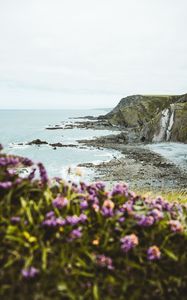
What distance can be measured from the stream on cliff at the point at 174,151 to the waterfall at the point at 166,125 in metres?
4.13

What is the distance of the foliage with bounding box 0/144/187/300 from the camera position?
144 inches

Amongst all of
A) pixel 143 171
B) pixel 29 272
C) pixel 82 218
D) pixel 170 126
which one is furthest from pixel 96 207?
pixel 170 126

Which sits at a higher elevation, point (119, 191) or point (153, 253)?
point (119, 191)

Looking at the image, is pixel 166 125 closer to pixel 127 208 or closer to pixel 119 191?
pixel 119 191

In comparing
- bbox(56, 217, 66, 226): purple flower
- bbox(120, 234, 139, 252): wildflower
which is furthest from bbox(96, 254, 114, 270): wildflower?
bbox(56, 217, 66, 226): purple flower

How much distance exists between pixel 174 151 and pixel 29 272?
6920cm

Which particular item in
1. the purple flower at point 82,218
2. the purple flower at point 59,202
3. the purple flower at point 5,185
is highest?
the purple flower at point 5,185

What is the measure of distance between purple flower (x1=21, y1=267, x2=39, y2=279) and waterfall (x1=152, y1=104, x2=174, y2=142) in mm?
84270

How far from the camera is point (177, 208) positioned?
5633 millimetres

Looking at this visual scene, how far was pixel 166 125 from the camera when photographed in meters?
87.6

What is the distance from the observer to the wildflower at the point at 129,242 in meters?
4.02

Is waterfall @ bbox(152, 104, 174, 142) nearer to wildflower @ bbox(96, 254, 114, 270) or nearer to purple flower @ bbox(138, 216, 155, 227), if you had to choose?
purple flower @ bbox(138, 216, 155, 227)

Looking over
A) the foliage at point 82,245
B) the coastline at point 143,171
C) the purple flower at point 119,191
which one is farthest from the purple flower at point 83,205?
the coastline at point 143,171

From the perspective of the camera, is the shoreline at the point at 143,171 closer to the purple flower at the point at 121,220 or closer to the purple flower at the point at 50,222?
the purple flower at the point at 121,220
